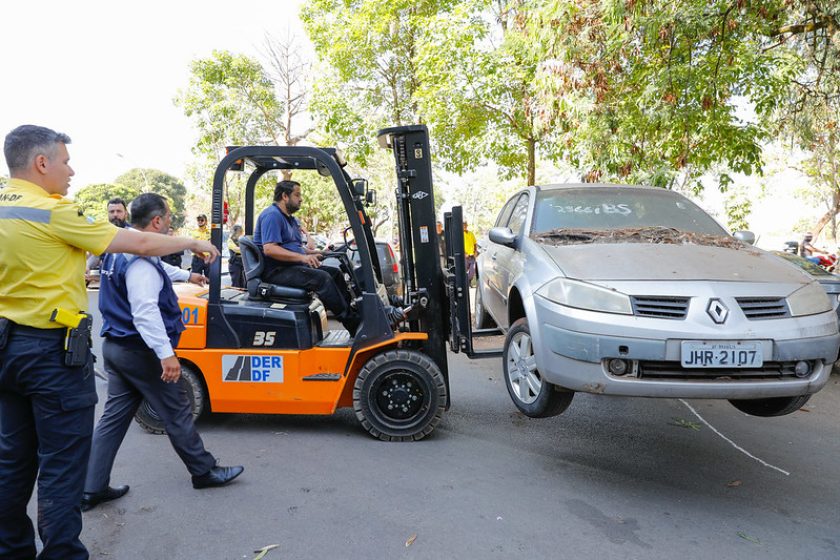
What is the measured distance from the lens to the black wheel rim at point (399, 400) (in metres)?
4.35

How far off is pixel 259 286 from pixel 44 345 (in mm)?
2147

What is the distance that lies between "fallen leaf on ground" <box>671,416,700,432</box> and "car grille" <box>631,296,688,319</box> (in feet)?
6.65

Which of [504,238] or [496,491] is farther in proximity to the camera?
[504,238]

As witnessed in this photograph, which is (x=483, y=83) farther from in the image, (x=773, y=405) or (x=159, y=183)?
(x=159, y=183)

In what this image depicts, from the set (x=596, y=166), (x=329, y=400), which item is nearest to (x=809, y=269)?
(x=596, y=166)

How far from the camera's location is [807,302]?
11.1 feet

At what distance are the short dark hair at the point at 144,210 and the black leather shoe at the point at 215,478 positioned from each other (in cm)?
154

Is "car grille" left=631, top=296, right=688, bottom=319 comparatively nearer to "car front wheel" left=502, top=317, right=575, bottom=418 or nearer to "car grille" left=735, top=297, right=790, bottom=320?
"car grille" left=735, top=297, right=790, bottom=320

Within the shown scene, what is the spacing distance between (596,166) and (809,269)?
277 cm

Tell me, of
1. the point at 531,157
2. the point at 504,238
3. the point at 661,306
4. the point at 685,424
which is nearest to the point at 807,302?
the point at 661,306

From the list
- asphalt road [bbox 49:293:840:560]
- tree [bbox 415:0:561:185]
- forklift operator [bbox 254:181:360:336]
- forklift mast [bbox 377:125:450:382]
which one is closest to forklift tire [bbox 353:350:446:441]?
asphalt road [bbox 49:293:840:560]

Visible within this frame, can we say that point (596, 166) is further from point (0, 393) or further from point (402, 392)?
point (0, 393)

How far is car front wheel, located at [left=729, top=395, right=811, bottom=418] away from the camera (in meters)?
3.49

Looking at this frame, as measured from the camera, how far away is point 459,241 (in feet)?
14.1
